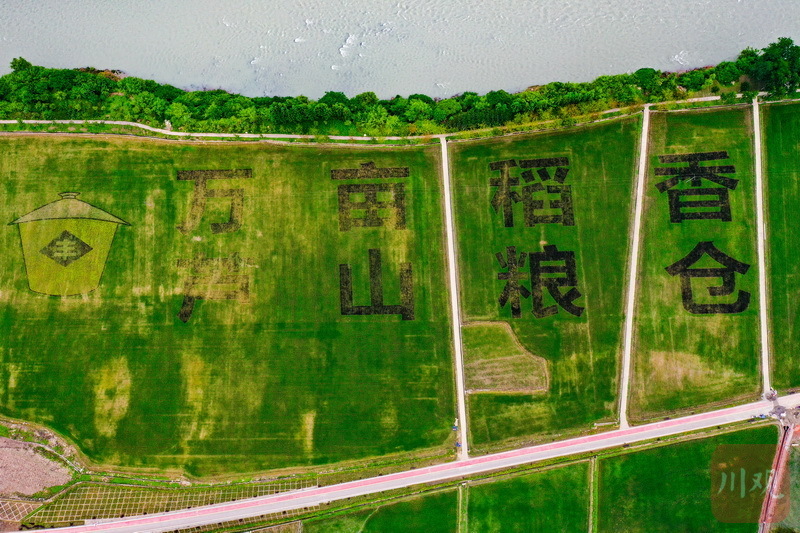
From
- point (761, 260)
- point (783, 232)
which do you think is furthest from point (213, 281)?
point (783, 232)

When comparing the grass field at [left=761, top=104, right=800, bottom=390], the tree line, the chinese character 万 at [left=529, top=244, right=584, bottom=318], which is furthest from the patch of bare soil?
the grass field at [left=761, top=104, right=800, bottom=390]

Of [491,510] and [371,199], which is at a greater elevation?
[371,199]

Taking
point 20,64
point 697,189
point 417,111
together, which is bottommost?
point 697,189

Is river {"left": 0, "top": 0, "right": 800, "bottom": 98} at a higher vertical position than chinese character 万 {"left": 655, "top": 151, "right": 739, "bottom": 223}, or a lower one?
higher

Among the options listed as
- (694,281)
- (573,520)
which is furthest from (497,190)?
(573,520)

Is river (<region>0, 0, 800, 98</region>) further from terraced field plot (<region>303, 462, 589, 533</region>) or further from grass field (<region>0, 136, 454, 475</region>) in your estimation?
terraced field plot (<region>303, 462, 589, 533</region>)

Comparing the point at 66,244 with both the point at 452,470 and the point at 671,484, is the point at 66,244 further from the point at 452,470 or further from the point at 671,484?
the point at 671,484
